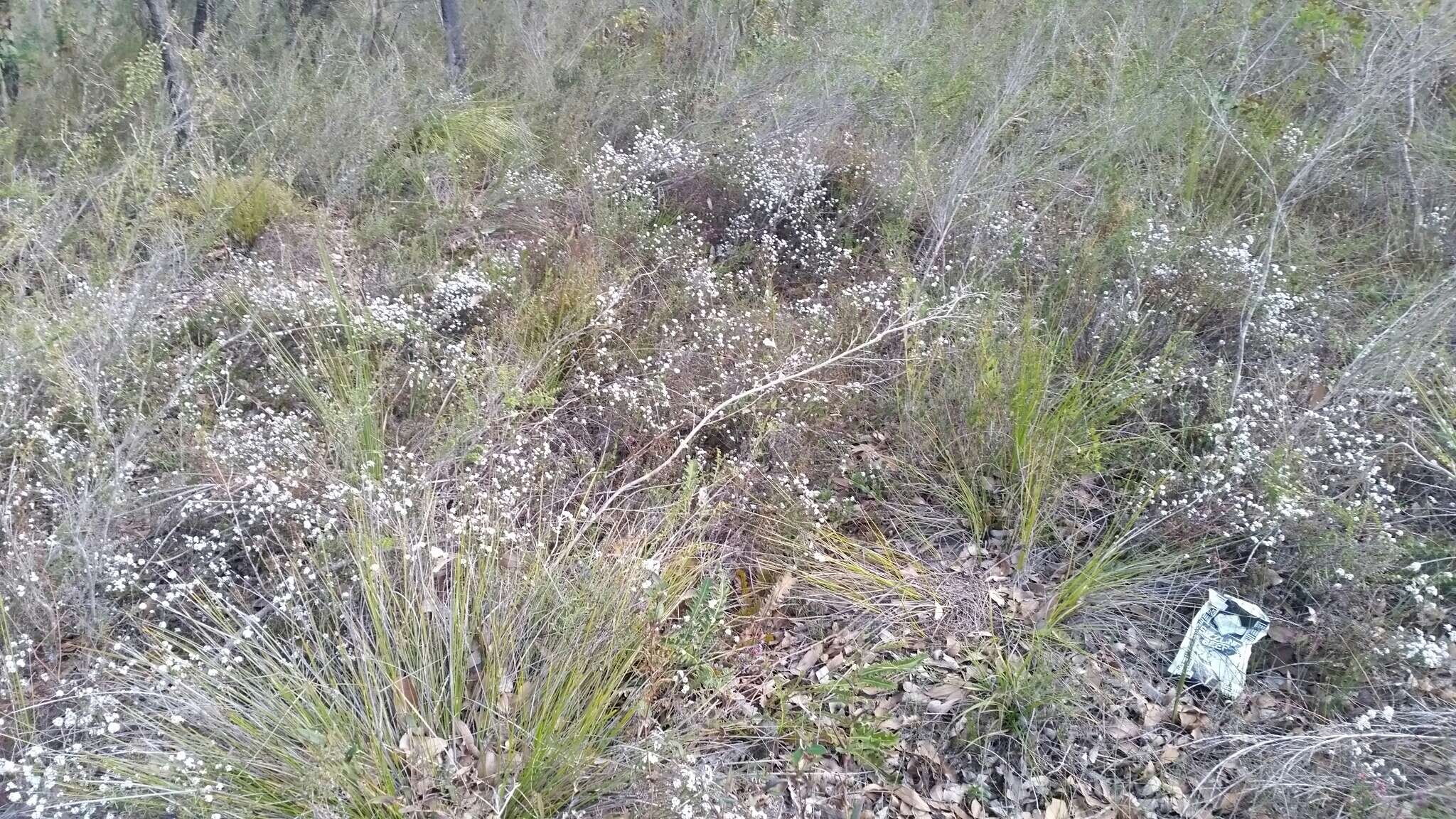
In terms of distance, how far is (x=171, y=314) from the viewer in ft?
10.6

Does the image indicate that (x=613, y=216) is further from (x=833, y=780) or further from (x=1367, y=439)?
(x=1367, y=439)

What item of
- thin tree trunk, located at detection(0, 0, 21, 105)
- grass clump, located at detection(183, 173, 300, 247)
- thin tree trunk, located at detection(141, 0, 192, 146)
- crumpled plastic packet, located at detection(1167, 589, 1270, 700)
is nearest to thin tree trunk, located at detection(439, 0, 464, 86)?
thin tree trunk, located at detection(141, 0, 192, 146)

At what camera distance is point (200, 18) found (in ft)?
16.3

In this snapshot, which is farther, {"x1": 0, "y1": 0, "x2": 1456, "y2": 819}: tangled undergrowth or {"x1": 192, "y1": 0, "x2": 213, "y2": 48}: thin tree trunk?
{"x1": 192, "y1": 0, "x2": 213, "y2": 48}: thin tree trunk

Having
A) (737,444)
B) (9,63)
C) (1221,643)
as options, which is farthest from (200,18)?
(1221,643)

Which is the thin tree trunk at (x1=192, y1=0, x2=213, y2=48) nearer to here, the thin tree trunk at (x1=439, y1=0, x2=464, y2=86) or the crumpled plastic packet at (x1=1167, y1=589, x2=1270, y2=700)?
the thin tree trunk at (x1=439, y1=0, x2=464, y2=86)

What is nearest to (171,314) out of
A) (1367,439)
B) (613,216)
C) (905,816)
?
(613,216)

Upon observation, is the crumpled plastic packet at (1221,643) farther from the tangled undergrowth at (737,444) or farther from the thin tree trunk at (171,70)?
Answer: the thin tree trunk at (171,70)

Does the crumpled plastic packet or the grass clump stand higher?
the grass clump

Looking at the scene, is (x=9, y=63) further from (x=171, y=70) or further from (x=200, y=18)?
(x=200, y=18)

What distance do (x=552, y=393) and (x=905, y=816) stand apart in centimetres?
182

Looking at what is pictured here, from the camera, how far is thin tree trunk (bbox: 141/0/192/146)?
4.16 m

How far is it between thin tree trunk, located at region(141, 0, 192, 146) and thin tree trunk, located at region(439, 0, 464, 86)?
150 cm

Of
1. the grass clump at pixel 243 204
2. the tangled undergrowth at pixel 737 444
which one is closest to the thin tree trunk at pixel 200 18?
the tangled undergrowth at pixel 737 444
